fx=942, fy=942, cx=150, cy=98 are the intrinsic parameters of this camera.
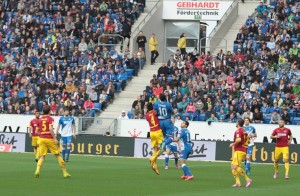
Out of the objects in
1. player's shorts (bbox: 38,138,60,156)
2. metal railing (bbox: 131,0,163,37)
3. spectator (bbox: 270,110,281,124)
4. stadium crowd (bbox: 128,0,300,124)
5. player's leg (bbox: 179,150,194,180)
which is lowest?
player's leg (bbox: 179,150,194,180)

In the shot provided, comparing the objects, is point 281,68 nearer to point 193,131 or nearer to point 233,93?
point 233,93

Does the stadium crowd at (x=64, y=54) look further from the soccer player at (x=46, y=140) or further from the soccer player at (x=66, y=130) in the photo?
the soccer player at (x=46, y=140)

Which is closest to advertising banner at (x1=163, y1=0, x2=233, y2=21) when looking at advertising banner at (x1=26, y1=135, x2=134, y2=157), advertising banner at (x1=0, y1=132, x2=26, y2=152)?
advertising banner at (x1=26, y1=135, x2=134, y2=157)

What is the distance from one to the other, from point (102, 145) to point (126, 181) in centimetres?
1754

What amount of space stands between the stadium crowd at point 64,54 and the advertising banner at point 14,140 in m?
3.11

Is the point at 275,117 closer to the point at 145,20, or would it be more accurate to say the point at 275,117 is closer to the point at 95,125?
the point at 95,125

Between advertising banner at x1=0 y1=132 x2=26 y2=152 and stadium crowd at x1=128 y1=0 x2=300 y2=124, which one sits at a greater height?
stadium crowd at x1=128 y1=0 x2=300 y2=124

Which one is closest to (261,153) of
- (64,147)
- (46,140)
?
(64,147)

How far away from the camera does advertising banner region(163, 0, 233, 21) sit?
56987mm

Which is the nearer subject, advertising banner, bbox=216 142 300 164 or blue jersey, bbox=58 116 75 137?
blue jersey, bbox=58 116 75 137

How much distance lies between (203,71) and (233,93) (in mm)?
3247

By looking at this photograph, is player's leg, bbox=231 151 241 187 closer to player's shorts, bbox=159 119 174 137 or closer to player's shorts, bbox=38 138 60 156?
player's shorts, bbox=159 119 174 137

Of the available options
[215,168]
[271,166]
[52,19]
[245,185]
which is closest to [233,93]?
[271,166]

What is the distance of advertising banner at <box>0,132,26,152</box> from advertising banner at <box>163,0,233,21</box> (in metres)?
15.5
